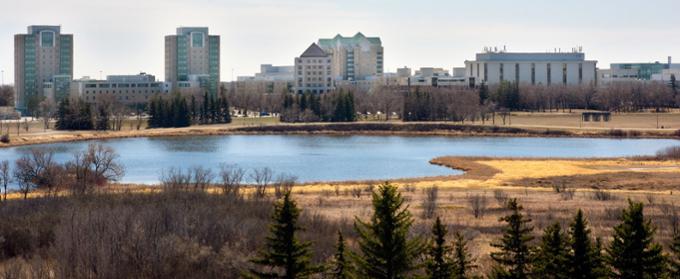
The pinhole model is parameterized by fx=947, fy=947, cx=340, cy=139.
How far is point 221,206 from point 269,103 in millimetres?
92623

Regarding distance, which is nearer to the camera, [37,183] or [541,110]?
[37,183]

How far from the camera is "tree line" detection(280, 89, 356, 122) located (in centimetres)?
9831

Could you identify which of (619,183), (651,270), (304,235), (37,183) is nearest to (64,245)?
(304,235)

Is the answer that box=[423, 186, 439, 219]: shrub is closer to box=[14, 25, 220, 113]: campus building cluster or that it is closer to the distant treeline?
the distant treeline

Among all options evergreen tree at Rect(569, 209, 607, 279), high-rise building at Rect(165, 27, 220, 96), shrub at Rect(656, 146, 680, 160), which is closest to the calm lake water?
shrub at Rect(656, 146, 680, 160)

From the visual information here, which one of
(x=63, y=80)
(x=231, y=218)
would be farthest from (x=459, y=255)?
(x=63, y=80)

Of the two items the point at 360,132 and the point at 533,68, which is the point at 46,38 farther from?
the point at 533,68

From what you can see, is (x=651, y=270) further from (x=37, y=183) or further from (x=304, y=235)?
(x=37, y=183)

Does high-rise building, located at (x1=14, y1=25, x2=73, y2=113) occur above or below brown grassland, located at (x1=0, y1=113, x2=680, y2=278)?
above

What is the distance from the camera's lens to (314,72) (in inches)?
5536

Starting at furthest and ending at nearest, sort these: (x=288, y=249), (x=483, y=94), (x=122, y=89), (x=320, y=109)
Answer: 1. (x=122, y=89)
2. (x=483, y=94)
3. (x=320, y=109)
4. (x=288, y=249)

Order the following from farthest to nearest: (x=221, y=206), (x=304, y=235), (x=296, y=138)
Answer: (x=296, y=138) < (x=221, y=206) < (x=304, y=235)

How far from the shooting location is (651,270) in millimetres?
13133

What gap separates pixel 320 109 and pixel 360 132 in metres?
10.8
